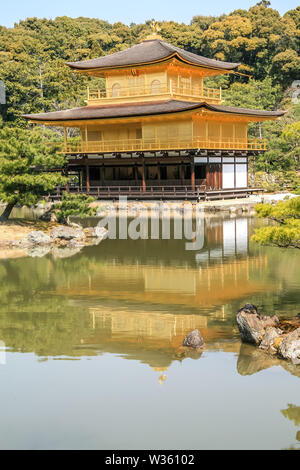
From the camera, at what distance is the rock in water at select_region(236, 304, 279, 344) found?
A: 1251 centimetres

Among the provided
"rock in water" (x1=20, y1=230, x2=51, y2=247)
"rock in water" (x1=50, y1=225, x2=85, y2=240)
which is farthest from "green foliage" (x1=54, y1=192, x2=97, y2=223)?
"rock in water" (x1=20, y1=230, x2=51, y2=247)

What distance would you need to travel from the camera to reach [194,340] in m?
12.5

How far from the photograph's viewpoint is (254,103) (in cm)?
5734

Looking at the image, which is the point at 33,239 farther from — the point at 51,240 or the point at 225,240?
the point at 225,240

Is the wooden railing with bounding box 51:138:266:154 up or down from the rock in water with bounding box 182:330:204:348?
up

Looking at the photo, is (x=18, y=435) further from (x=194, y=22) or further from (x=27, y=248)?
(x=194, y=22)

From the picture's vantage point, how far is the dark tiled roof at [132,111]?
38.8 m

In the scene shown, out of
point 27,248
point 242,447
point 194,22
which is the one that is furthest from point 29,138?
point 194,22

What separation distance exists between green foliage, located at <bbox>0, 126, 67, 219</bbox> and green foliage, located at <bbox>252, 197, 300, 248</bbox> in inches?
602

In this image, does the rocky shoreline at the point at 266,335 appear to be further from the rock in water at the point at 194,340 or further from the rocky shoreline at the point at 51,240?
the rocky shoreline at the point at 51,240

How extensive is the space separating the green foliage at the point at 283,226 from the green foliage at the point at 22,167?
15.3 meters

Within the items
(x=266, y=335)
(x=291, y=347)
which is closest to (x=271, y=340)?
(x=266, y=335)

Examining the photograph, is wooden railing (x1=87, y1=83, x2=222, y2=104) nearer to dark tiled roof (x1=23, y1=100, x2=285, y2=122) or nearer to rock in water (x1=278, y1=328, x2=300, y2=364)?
dark tiled roof (x1=23, y1=100, x2=285, y2=122)

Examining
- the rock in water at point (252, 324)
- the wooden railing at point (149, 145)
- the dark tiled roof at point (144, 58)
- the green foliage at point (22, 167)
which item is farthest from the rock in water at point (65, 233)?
the dark tiled roof at point (144, 58)
